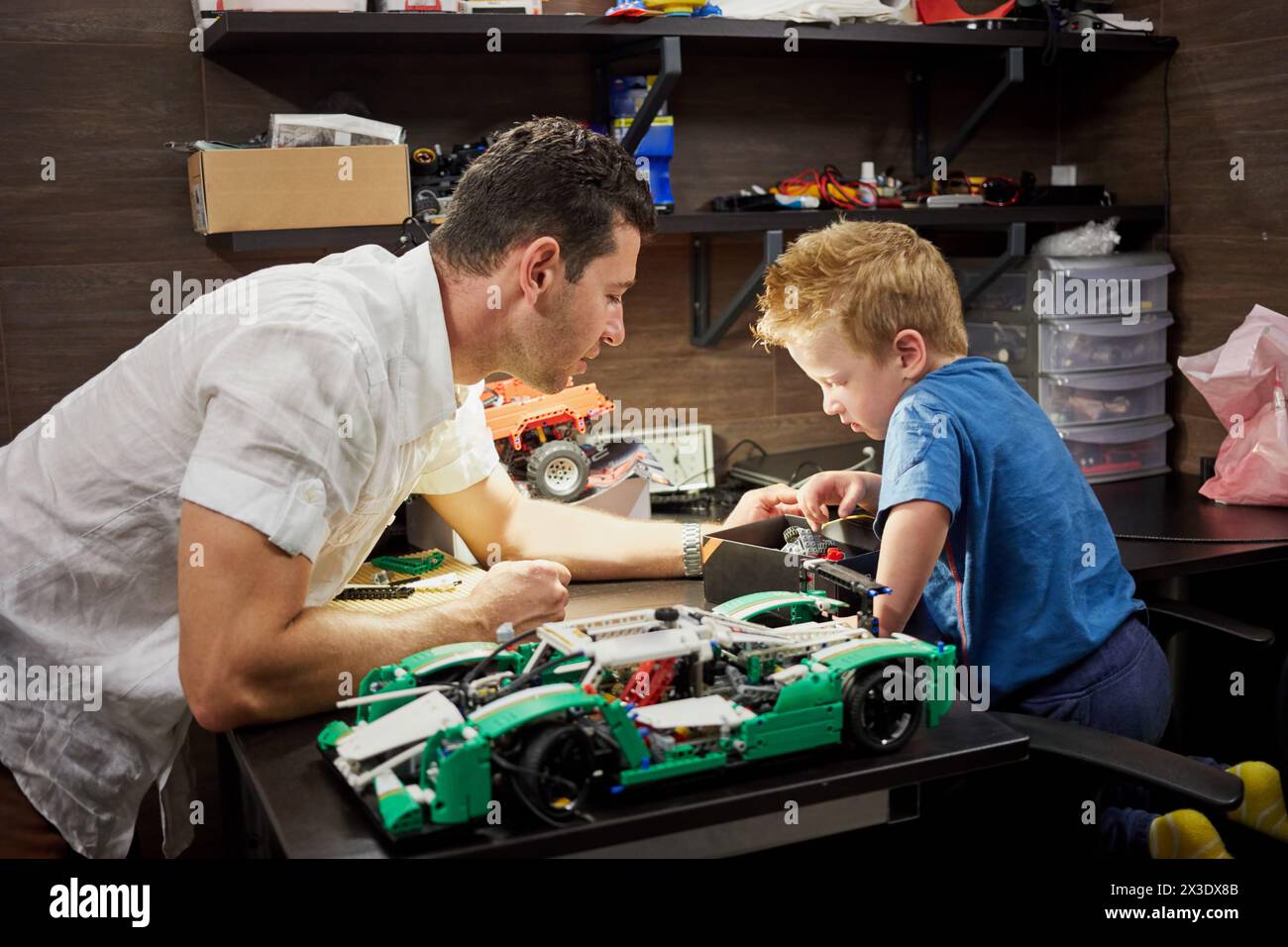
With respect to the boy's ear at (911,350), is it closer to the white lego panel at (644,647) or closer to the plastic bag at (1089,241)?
the white lego panel at (644,647)

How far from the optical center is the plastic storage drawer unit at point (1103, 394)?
111 inches

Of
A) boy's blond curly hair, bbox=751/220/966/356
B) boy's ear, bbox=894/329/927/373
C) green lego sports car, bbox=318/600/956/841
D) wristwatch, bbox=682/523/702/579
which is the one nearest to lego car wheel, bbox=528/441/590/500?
wristwatch, bbox=682/523/702/579

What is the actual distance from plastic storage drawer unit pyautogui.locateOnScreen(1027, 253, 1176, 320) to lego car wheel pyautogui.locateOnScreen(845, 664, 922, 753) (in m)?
1.82

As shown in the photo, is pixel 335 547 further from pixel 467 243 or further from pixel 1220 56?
pixel 1220 56

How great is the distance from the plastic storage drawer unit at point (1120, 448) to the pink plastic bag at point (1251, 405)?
29 cm

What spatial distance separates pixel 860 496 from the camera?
1.91 meters

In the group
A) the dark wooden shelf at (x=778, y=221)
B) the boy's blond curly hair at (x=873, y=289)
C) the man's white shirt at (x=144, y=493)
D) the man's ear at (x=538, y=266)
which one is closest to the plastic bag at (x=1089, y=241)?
the dark wooden shelf at (x=778, y=221)

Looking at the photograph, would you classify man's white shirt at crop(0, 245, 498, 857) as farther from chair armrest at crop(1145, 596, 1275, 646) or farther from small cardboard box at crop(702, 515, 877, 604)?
chair armrest at crop(1145, 596, 1275, 646)

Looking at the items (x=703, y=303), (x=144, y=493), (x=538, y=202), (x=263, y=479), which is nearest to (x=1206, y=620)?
(x=538, y=202)

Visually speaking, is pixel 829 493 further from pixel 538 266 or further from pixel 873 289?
pixel 538 266

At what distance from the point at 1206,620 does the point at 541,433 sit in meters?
1.21

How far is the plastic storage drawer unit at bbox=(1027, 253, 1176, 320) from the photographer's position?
276 cm
